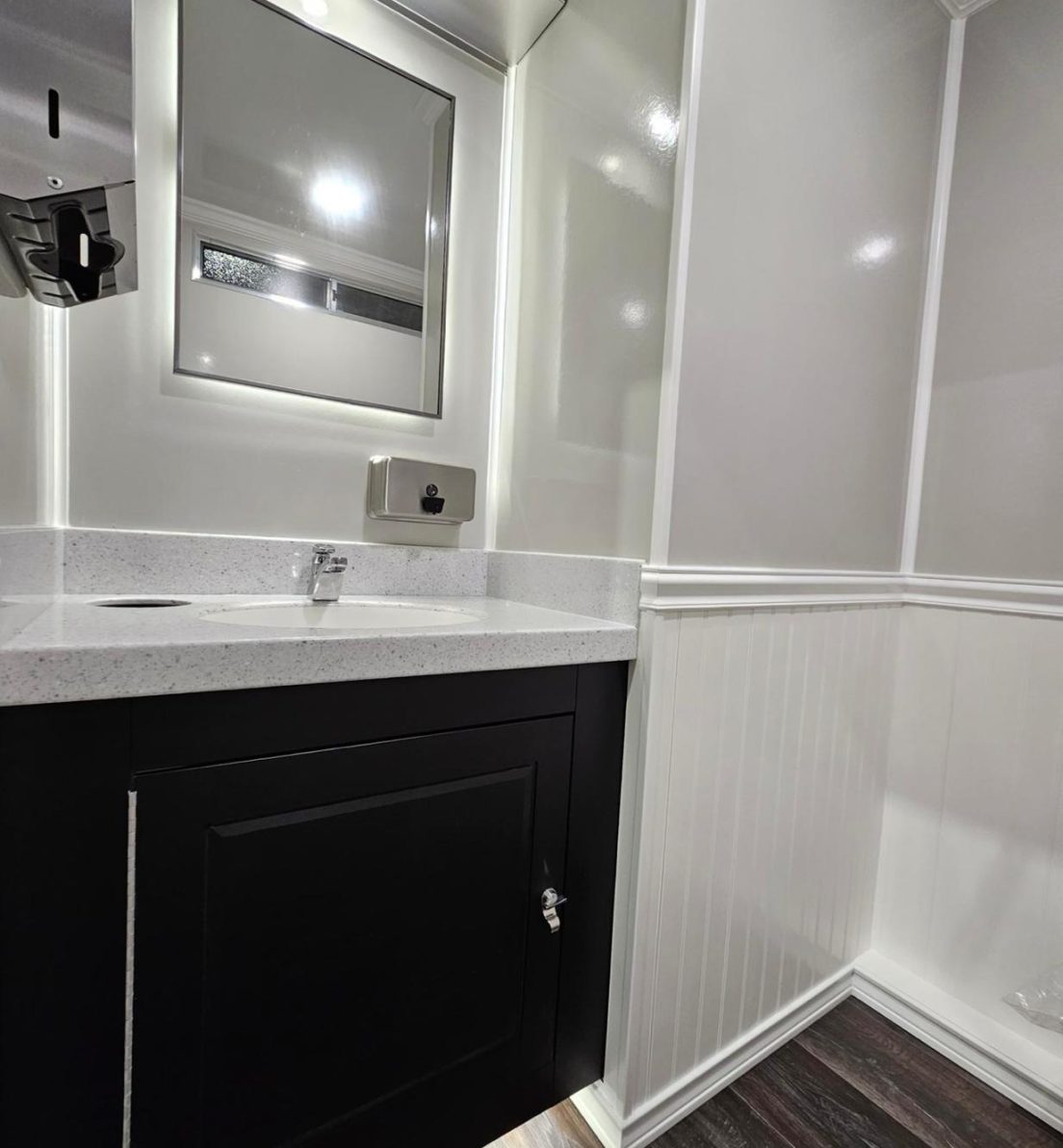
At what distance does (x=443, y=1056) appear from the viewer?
0.84m

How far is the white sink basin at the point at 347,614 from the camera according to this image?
3.27 ft

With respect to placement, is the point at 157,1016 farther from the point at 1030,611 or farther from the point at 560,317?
the point at 1030,611

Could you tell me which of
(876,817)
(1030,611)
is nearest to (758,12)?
(1030,611)

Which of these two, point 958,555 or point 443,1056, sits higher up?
point 958,555

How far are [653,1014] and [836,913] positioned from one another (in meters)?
0.56

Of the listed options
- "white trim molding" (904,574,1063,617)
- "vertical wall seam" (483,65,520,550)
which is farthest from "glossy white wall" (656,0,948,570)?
"vertical wall seam" (483,65,520,550)

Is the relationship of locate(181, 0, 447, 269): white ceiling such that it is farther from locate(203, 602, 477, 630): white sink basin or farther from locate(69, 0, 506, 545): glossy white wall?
locate(203, 602, 477, 630): white sink basin

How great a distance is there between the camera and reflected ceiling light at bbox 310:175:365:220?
1147 mm

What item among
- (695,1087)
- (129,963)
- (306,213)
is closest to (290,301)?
(306,213)

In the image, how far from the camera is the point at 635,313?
99cm

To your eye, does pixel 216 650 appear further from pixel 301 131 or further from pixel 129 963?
pixel 301 131

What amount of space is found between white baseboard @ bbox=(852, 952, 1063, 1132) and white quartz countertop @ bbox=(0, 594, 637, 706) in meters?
1.05

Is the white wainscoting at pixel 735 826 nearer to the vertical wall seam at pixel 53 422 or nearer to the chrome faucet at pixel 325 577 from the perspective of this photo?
the chrome faucet at pixel 325 577

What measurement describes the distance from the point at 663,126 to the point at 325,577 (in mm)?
934
